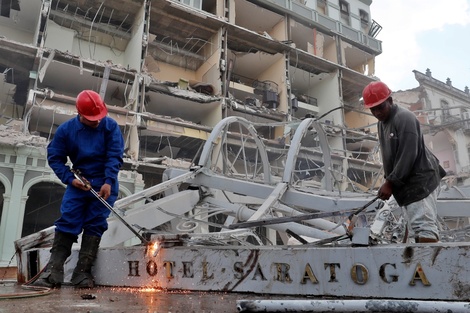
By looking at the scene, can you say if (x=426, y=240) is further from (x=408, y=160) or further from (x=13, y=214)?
(x=13, y=214)

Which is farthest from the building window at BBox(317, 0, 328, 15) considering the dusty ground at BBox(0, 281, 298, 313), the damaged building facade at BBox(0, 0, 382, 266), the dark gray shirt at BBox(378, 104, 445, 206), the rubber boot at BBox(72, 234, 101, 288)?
the dusty ground at BBox(0, 281, 298, 313)

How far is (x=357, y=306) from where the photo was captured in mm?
1397

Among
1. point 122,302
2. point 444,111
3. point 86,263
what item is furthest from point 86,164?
point 444,111

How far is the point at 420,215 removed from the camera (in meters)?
2.89

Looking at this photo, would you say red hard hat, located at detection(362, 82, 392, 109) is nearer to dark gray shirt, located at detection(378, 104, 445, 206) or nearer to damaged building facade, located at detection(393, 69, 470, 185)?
dark gray shirt, located at detection(378, 104, 445, 206)

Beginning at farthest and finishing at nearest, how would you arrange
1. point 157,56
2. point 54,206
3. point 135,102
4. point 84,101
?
point 157,56, point 135,102, point 54,206, point 84,101

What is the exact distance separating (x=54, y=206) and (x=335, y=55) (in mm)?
17660

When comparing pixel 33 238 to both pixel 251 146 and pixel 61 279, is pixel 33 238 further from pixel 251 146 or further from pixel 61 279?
pixel 251 146

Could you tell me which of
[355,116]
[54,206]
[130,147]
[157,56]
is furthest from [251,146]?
[355,116]

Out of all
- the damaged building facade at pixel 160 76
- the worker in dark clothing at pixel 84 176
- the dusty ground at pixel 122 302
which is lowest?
the dusty ground at pixel 122 302

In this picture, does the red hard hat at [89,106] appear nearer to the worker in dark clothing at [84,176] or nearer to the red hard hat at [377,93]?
the worker in dark clothing at [84,176]

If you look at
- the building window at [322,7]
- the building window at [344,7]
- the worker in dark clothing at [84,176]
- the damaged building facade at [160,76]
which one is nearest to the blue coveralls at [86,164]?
the worker in dark clothing at [84,176]

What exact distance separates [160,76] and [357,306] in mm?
17671

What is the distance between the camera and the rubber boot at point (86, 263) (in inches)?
117
